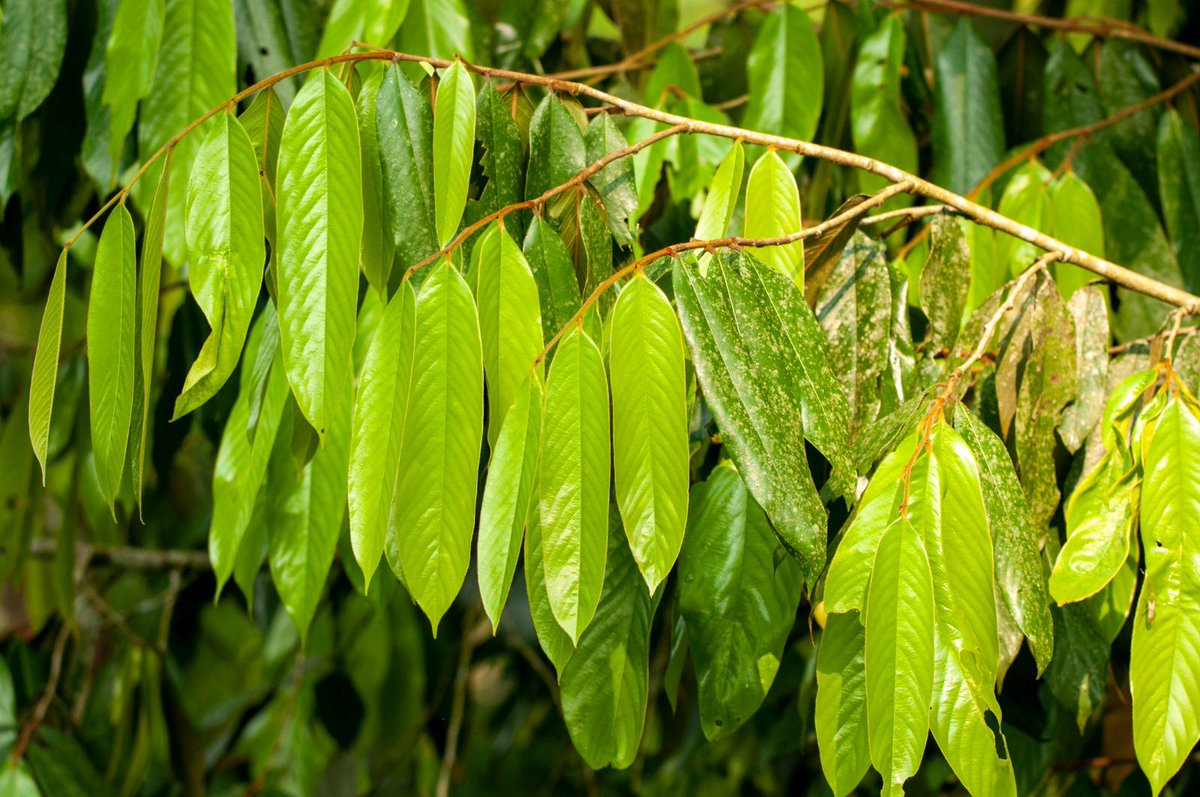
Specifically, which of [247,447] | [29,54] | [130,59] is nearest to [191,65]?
[130,59]

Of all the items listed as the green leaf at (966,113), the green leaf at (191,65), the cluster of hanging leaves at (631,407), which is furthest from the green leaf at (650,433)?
the green leaf at (966,113)

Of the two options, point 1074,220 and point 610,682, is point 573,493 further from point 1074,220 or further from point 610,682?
point 1074,220

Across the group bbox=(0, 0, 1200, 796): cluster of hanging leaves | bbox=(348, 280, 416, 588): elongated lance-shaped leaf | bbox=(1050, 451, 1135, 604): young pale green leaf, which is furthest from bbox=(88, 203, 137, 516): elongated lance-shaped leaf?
bbox=(1050, 451, 1135, 604): young pale green leaf

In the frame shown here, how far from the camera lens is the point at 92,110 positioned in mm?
970

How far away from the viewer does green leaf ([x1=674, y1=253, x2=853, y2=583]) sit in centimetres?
52

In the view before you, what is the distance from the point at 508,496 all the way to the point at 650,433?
0.07 m

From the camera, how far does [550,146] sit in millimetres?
685

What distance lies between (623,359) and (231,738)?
1.51 metres

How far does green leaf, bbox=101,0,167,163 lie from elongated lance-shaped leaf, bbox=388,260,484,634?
18.2 inches

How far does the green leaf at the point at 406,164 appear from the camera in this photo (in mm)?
610

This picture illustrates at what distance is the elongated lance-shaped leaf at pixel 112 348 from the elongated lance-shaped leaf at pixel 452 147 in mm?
161

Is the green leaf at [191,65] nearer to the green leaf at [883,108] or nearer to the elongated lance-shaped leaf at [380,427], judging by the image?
the elongated lance-shaped leaf at [380,427]

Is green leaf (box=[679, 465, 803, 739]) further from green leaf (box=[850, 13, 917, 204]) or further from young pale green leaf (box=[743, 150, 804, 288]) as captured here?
green leaf (box=[850, 13, 917, 204])

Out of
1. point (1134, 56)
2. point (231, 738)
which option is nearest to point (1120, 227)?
point (1134, 56)
